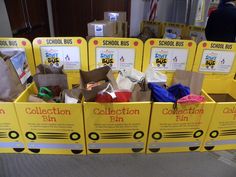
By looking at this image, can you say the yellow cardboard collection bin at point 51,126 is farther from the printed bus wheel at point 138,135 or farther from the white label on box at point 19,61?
the printed bus wheel at point 138,135

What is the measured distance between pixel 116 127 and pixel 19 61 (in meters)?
0.67

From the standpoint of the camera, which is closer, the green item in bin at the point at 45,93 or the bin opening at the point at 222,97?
the green item in bin at the point at 45,93

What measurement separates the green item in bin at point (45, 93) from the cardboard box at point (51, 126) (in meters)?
0.07

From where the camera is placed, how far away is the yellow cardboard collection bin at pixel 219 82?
37.9 inches

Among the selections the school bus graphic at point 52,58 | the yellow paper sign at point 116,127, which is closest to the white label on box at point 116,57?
the school bus graphic at point 52,58

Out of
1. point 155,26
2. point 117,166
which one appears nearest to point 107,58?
point 117,166

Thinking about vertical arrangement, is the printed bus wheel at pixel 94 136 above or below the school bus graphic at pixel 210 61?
below

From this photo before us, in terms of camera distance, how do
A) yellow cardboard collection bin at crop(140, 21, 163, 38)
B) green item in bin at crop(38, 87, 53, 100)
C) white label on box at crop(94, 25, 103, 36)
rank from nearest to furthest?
green item in bin at crop(38, 87, 53, 100) → white label on box at crop(94, 25, 103, 36) → yellow cardboard collection bin at crop(140, 21, 163, 38)

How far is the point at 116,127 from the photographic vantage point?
93 centimetres

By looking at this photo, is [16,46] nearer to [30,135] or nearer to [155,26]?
[30,135]

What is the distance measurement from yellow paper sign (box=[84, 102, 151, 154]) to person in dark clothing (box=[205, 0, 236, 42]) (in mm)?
1708

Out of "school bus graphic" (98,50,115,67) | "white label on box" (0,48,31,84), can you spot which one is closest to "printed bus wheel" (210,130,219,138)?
"school bus graphic" (98,50,115,67)

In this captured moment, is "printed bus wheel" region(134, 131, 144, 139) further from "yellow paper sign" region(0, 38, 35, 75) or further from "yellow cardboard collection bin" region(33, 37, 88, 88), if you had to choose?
"yellow paper sign" region(0, 38, 35, 75)

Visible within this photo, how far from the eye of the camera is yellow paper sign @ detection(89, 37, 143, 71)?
1.23m
